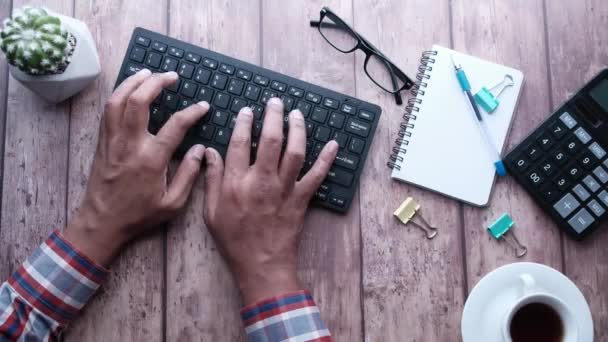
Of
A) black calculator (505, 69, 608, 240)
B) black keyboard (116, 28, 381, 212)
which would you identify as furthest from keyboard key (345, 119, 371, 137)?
black calculator (505, 69, 608, 240)

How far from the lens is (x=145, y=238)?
0.84 m

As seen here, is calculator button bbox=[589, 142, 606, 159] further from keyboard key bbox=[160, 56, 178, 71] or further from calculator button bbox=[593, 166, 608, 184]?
keyboard key bbox=[160, 56, 178, 71]

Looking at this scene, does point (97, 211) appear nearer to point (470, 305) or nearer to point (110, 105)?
point (110, 105)

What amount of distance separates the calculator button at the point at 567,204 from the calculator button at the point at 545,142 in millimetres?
72

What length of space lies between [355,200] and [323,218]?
2.1 inches

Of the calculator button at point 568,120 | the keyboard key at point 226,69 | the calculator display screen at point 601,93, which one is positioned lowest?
the keyboard key at point 226,69

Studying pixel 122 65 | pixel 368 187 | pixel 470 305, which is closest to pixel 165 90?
pixel 122 65

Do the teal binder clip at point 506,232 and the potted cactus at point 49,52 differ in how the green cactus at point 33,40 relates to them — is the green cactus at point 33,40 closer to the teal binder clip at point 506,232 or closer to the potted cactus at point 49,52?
the potted cactus at point 49,52

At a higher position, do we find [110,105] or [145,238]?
[110,105]

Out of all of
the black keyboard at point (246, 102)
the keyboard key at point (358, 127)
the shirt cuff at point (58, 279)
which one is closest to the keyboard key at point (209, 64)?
the black keyboard at point (246, 102)

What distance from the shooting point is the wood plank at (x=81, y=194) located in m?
0.82

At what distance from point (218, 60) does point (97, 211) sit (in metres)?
0.27

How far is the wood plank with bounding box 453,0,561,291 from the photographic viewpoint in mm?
840

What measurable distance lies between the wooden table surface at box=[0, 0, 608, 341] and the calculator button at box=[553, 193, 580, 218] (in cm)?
3
